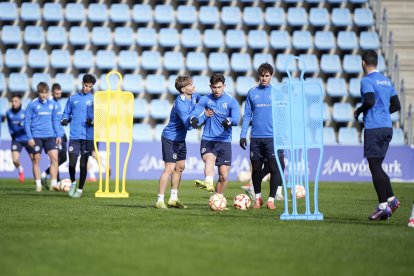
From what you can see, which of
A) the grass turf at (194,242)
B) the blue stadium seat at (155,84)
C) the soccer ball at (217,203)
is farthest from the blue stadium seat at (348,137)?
the soccer ball at (217,203)

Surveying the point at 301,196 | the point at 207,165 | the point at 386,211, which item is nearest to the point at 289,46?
the point at 301,196

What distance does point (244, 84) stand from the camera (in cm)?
2797

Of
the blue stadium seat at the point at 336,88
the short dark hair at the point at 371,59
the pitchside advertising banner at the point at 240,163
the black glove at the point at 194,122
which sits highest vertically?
the blue stadium seat at the point at 336,88

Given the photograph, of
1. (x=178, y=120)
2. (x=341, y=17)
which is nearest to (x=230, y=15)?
(x=341, y=17)

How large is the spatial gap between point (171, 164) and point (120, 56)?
15773 millimetres

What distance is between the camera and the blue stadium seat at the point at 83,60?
92.1ft

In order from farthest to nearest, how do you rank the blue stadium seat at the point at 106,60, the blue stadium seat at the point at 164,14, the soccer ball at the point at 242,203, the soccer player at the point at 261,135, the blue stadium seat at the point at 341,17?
1. the blue stadium seat at the point at 341,17
2. the blue stadium seat at the point at 164,14
3. the blue stadium seat at the point at 106,60
4. the soccer player at the point at 261,135
5. the soccer ball at the point at 242,203

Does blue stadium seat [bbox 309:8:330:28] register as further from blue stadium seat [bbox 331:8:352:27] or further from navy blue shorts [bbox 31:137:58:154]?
navy blue shorts [bbox 31:137:58:154]

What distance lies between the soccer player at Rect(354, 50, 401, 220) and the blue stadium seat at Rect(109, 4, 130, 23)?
1871 centimetres

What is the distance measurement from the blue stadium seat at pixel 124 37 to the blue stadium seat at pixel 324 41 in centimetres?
651

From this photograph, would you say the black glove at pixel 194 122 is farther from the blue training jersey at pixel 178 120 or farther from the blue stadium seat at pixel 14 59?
the blue stadium seat at pixel 14 59

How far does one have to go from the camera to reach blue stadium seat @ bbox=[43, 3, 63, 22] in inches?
1136

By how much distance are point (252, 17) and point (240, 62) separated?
6.64ft

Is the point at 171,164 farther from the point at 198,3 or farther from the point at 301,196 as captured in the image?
the point at 198,3
